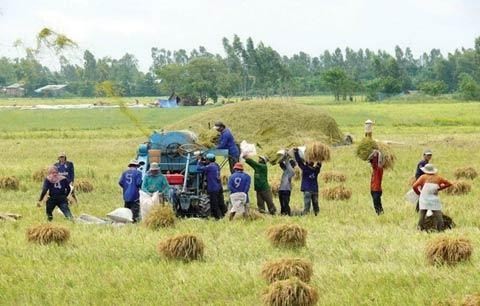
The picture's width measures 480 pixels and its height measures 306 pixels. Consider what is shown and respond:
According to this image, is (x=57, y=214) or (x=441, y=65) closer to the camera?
(x=57, y=214)

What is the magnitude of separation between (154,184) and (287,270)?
683cm

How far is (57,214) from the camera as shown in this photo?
18.6 meters

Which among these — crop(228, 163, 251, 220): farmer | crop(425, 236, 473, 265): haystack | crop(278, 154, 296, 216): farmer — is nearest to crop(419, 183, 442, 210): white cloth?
crop(425, 236, 473, 265): haystack

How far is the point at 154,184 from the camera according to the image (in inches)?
682

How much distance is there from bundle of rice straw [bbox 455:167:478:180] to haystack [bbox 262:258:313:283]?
14269 millimetres

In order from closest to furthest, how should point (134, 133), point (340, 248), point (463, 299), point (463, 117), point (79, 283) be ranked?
point (463, 299) < point (79, 283) < point (340, 248) < point (134, 133) < point (463, 117)

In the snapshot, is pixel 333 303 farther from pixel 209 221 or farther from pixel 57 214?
pixel 57 214

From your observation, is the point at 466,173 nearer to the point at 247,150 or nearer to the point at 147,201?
the point at 247,150

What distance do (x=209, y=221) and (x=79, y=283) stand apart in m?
5.60

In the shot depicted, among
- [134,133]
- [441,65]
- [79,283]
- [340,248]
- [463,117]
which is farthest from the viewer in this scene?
[441,65]

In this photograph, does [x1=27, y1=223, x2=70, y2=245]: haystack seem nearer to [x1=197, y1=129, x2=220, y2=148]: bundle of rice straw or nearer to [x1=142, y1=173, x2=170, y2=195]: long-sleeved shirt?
[x1=142, y1=173, x2=170, y2=195]: long-sleeved shirt

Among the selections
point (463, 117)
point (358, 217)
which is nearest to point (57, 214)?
point (358, 217)

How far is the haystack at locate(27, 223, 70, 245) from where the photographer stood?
1433 centimetres

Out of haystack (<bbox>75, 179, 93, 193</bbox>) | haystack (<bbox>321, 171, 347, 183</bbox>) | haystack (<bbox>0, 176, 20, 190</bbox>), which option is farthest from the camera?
haystack (<bbox>321, 171, 347, 183</bbox>)
